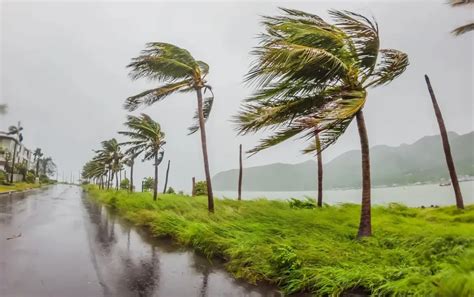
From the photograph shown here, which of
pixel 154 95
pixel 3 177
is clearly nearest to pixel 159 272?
pixel 154 95

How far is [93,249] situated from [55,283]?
268cm

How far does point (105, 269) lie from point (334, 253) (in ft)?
13.7

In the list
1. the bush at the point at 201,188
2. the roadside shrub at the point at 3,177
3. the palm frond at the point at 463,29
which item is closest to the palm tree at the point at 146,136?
the bush at the point at 201,188

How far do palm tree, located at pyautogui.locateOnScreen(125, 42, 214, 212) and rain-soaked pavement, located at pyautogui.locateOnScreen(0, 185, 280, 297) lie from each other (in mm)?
4654

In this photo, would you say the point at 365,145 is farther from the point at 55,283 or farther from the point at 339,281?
the point at 55,283

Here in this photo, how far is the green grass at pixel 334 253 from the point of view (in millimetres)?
4113

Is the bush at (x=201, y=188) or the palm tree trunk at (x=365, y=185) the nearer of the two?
the palm tree trunk at (x=365, y=185)

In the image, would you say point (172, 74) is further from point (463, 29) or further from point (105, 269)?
point (463, 29)

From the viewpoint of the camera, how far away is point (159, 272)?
5.92 m

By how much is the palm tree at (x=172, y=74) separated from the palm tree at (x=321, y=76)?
5041 mm

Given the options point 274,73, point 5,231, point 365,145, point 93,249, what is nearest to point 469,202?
point 365,145

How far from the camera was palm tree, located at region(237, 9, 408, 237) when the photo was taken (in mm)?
6395

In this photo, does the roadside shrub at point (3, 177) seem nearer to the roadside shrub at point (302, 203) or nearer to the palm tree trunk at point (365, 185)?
the roadside shrub at point (302, 203)

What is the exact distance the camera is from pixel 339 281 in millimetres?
4504
